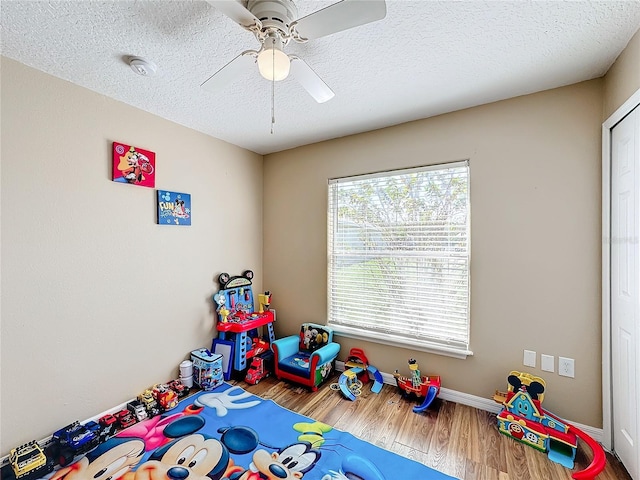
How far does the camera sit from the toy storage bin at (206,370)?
8.36 feet

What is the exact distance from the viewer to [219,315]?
2.89m

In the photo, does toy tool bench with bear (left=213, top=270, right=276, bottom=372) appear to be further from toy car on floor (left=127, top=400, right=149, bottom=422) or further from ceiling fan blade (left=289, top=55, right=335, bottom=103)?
ceiling fan blade (left=289, top=55, right=335, bottom=103)

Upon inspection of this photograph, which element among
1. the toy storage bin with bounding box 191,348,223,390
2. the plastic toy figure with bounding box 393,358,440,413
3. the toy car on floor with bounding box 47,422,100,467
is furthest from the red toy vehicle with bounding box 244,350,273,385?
the plastic toy figure with bounding box 393,358,440,413

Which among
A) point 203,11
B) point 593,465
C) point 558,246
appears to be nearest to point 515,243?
point 558,246

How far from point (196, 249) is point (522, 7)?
285 cm

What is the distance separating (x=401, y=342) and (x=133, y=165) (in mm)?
2728

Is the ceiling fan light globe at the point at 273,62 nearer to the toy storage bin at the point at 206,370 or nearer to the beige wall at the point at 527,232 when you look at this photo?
the beige wall at the point at 527,232

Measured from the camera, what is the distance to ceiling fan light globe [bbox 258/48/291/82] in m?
1.20

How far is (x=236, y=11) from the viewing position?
3.62 feet

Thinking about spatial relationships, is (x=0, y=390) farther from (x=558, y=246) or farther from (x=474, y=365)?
(x=558, y=246)

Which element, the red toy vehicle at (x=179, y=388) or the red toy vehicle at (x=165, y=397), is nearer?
the red toy vehicle at (x=165, y=397)

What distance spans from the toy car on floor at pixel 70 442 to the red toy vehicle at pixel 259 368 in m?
1.16

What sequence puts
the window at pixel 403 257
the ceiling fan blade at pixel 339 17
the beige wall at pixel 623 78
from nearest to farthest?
the ceiling fan blade at pixel 339 17 → the beige wall at pixel 623 78 → the window at pixel 403 257

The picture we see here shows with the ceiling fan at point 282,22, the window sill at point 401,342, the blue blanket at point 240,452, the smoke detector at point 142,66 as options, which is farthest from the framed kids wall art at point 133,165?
the window sill at point 401,342
